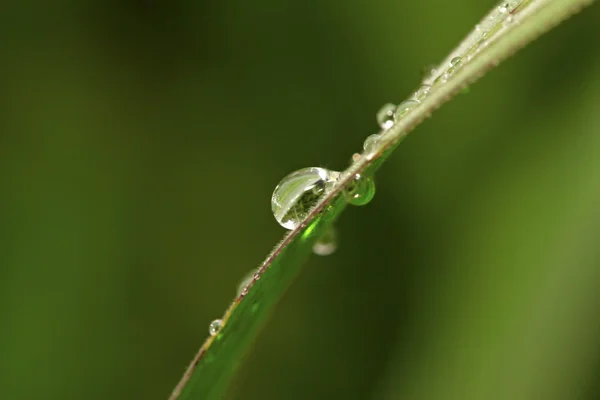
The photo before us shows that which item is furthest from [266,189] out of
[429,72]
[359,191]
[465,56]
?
[465,56]

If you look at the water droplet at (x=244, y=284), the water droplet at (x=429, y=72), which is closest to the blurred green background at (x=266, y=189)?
the water droplet at (x=429, y=72)

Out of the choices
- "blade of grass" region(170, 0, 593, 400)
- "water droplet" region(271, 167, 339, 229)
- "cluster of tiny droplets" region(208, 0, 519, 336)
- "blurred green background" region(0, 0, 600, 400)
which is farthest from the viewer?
"blurred green background" region(0, 0, 600, 400)

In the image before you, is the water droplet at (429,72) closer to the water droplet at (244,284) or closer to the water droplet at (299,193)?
the water droplet at (299,193)

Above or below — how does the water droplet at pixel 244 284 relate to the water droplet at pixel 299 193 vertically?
below

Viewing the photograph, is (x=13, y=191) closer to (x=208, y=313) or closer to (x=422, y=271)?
(x=208, y=313)

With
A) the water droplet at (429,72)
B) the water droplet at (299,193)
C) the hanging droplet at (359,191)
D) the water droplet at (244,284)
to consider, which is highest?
the water droplet at (429,72)

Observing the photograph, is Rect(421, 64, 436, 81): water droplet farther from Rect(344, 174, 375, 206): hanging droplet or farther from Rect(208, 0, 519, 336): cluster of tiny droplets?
Rect(344, 174, 375, 206): hanging droplet

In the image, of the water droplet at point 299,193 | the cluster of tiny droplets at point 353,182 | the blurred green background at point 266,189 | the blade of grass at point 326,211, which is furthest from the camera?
the blurred green background at point 266,189

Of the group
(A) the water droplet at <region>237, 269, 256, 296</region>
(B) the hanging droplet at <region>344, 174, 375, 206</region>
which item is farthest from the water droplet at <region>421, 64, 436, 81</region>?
(A) the water droplet at <region>237, 269, 256, 296</region>
